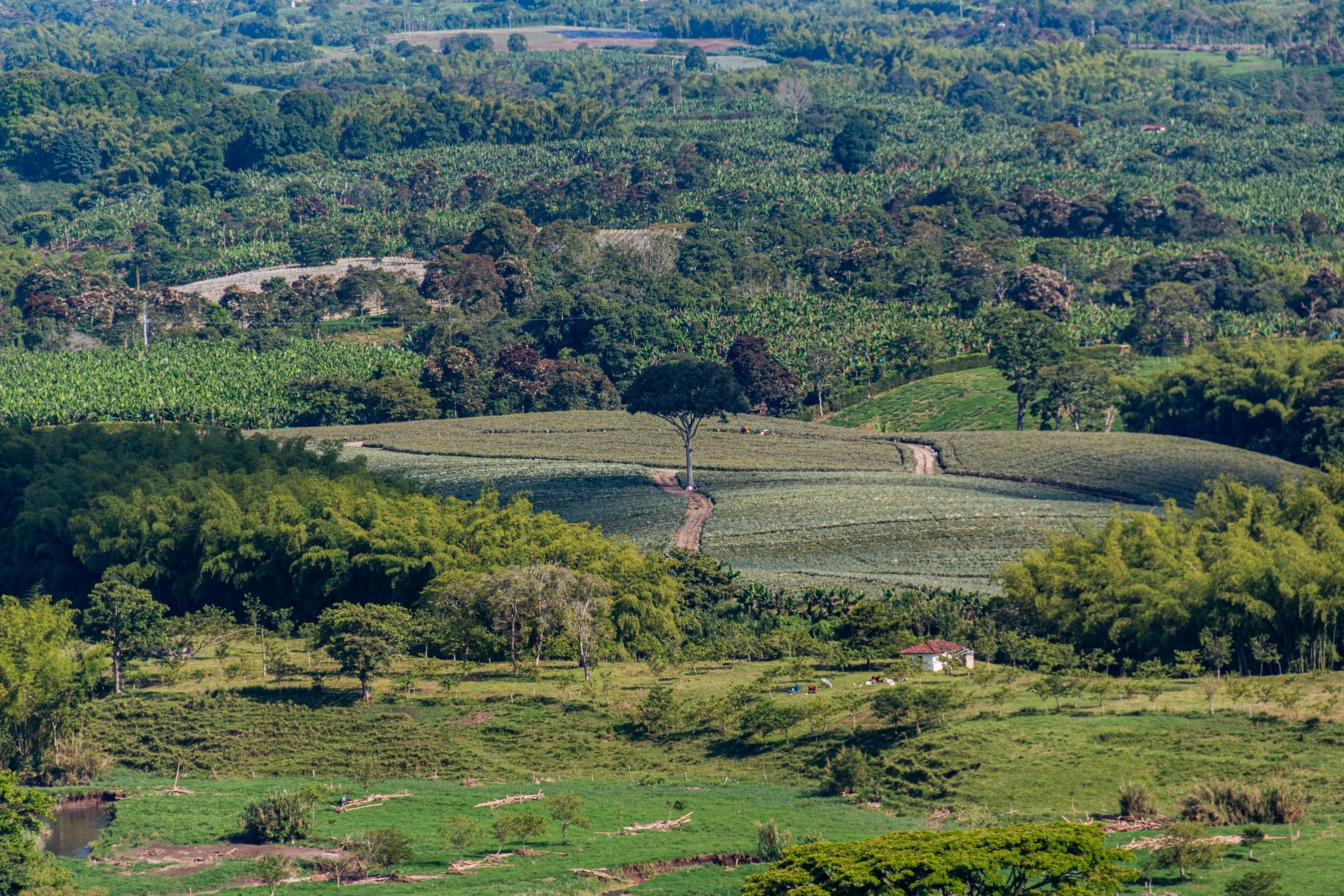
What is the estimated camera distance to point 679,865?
47.2m

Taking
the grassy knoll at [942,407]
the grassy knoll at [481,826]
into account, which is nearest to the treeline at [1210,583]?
the grassy knoll at [481,826]

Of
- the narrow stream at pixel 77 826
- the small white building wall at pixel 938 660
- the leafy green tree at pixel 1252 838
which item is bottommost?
the narrow stream at pixel 77 826

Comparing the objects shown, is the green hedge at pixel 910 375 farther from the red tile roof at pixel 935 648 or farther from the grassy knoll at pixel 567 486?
the red tile roof at pixel 935 648

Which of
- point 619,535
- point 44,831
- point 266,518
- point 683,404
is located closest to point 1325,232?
point 683,404

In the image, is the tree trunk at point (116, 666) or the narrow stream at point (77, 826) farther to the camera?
the tree trunk at point (116, 666)

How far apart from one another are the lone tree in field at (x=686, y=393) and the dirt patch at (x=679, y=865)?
189 feet

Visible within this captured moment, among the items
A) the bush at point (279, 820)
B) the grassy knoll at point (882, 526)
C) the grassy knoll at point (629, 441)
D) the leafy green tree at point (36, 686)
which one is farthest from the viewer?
the grassy knoll at point (629, 441)

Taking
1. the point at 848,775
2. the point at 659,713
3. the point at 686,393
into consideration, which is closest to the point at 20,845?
the point at 659,713

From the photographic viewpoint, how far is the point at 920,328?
155875 mm

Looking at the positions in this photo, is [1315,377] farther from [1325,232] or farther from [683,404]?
[1325,232]

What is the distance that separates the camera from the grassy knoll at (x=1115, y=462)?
10419 centimetres

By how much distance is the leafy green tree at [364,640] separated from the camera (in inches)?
2618

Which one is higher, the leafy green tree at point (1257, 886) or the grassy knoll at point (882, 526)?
the leafy green tree at point (1257, 886)

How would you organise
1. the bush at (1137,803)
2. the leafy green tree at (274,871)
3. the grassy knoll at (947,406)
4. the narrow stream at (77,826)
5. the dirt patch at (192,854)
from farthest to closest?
the grassy knoll at (947,406) < the narrow stream at (77,826) < the dirt patch at (192,854) < the bush at (1137,803) < the leafy green tree at (274,871)
